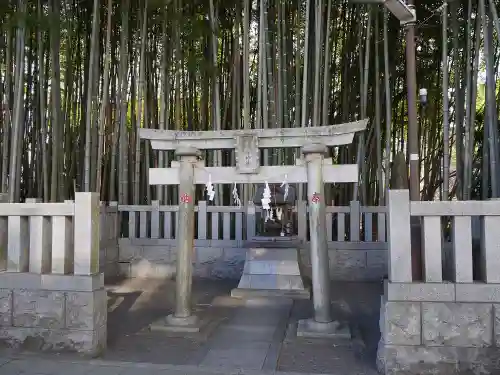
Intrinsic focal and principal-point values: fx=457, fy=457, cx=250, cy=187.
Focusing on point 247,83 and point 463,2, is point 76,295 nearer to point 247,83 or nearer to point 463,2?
point 247,83

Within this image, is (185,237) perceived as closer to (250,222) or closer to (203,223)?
(250,222)

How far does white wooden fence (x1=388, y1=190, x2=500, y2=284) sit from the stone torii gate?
3.06ft

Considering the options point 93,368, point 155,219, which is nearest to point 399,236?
point 93,368

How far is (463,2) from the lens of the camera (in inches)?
255

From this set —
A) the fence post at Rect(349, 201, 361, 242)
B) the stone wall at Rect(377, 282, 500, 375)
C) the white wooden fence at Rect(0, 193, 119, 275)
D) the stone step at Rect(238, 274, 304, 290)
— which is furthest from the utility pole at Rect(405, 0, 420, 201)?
the white wooden fence at Rect(0, 193, 119, 275)

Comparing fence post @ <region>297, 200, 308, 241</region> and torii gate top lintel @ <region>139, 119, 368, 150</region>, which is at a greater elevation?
torii gate top lintel @ <region>139, 119, 368, 150</region>

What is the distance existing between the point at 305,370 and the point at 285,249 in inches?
92.3

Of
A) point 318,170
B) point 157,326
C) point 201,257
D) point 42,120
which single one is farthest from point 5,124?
point 318,170

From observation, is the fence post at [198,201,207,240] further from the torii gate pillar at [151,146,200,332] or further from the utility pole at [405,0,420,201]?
the utility pole at [405,0,420,201]

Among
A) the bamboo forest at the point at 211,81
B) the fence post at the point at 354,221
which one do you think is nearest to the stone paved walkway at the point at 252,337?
the fence post at the point at 354,221

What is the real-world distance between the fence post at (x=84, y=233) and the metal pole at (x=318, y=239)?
175 centimetres

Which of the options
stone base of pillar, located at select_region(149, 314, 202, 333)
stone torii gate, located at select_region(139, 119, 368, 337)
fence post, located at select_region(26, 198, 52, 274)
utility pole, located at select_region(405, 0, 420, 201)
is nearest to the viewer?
fence post, located at select_region(26, 198, 52, 274)

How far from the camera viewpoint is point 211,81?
Answer: 698 cm

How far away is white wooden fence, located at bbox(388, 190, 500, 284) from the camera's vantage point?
114 inches
